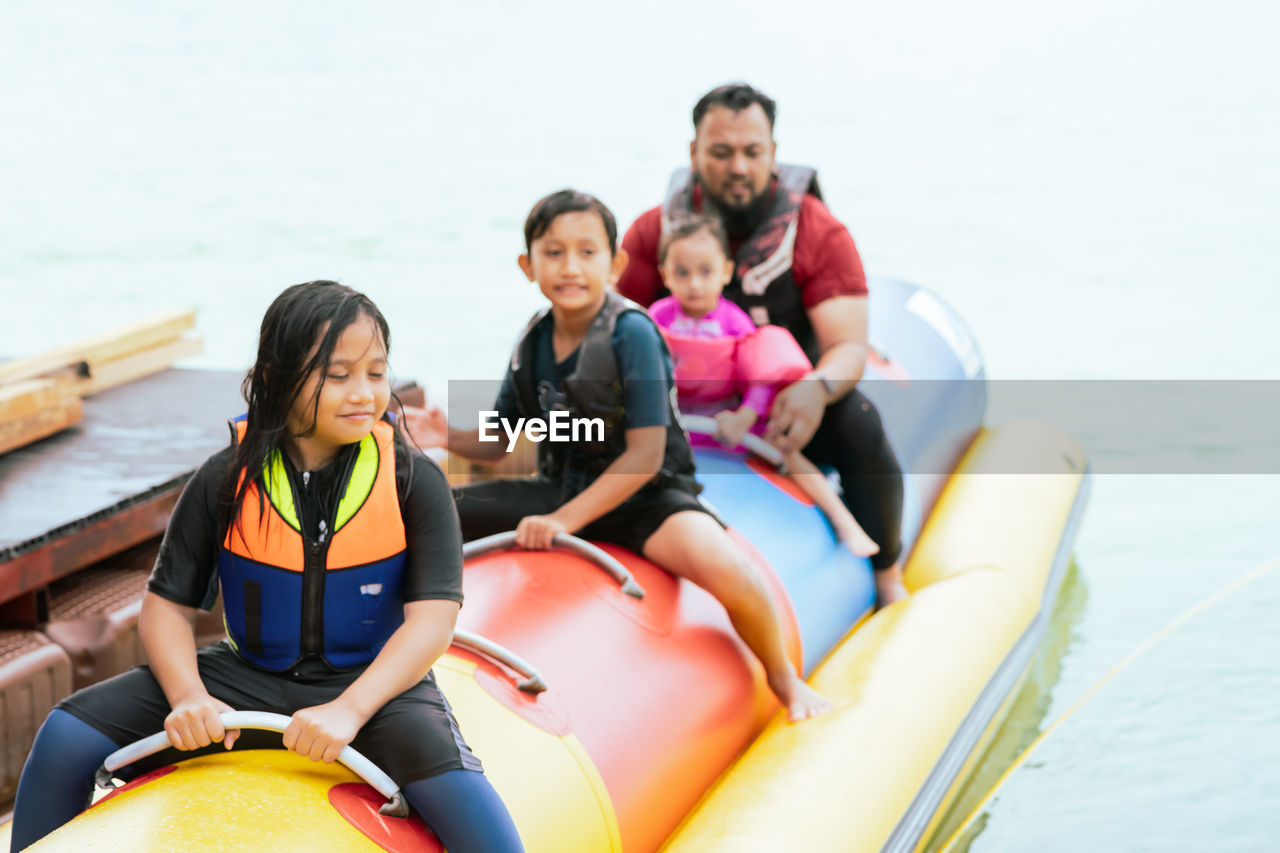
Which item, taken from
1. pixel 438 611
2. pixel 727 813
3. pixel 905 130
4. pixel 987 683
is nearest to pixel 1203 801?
pixel 987 683

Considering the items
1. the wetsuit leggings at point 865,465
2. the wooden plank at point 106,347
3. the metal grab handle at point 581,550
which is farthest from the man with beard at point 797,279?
the wooden plank at point 106,347

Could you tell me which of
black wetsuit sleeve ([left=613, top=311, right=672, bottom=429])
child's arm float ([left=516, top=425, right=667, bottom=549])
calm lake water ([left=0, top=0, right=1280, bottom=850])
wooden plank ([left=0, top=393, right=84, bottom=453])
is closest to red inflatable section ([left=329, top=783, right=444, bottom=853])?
child's arm float ([left=516, top=425, right=667, bottom=549])

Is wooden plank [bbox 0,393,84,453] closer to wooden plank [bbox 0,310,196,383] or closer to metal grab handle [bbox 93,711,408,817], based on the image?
wooden plank [bbox 0,310,196,383]

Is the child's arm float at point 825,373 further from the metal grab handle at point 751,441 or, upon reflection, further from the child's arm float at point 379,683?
the child's arm float at point 379,683

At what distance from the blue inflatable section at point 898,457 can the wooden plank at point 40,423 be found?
4.54 ft

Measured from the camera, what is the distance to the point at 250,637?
4.83 ft

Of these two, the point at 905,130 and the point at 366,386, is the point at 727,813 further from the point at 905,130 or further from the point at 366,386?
the point at 905,130

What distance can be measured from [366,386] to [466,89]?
13859 millimetres

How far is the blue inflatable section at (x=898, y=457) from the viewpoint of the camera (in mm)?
2371

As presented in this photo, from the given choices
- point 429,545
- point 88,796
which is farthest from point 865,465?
point 88,796

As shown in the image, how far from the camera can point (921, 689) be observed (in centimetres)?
227

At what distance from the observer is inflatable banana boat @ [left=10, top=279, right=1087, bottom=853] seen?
1.38 meters

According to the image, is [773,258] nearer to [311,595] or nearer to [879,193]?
[311,595]

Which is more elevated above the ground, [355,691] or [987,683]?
[355,691]
